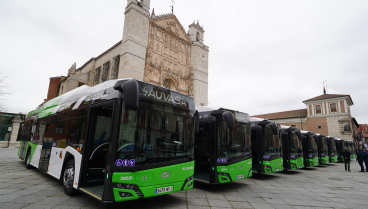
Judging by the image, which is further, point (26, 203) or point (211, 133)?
point (211, 133)

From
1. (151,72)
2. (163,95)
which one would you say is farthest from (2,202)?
(151,72)

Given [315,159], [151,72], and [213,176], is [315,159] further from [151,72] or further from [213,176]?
[151,72]

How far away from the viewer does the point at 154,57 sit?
72.0ft

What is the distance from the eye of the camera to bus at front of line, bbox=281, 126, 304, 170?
26.7 ft

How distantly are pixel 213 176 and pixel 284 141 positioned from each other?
5131 millimetres

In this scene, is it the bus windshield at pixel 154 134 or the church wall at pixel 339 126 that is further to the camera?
the church wall at pixel 339 126

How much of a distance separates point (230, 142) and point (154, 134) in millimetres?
2637

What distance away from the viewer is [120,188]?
2758 millimetres

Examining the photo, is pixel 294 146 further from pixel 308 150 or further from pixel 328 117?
pixel 328 117

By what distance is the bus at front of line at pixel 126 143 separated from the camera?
9.21ft

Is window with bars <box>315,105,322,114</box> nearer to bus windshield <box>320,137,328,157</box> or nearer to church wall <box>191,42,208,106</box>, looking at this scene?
church wall <box>191,42,208,106</box>

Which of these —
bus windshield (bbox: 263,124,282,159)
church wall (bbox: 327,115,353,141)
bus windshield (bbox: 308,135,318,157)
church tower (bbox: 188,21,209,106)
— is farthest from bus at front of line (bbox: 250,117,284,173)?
Result: church wall (bbox: 327,115,353,141)

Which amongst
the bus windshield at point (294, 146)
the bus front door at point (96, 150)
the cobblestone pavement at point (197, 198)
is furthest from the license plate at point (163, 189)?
the bus windshield at point (294, 146)

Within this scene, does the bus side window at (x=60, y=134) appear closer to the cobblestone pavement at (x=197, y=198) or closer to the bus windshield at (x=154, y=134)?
the cobblestone pavement at (x=197, y=198)
